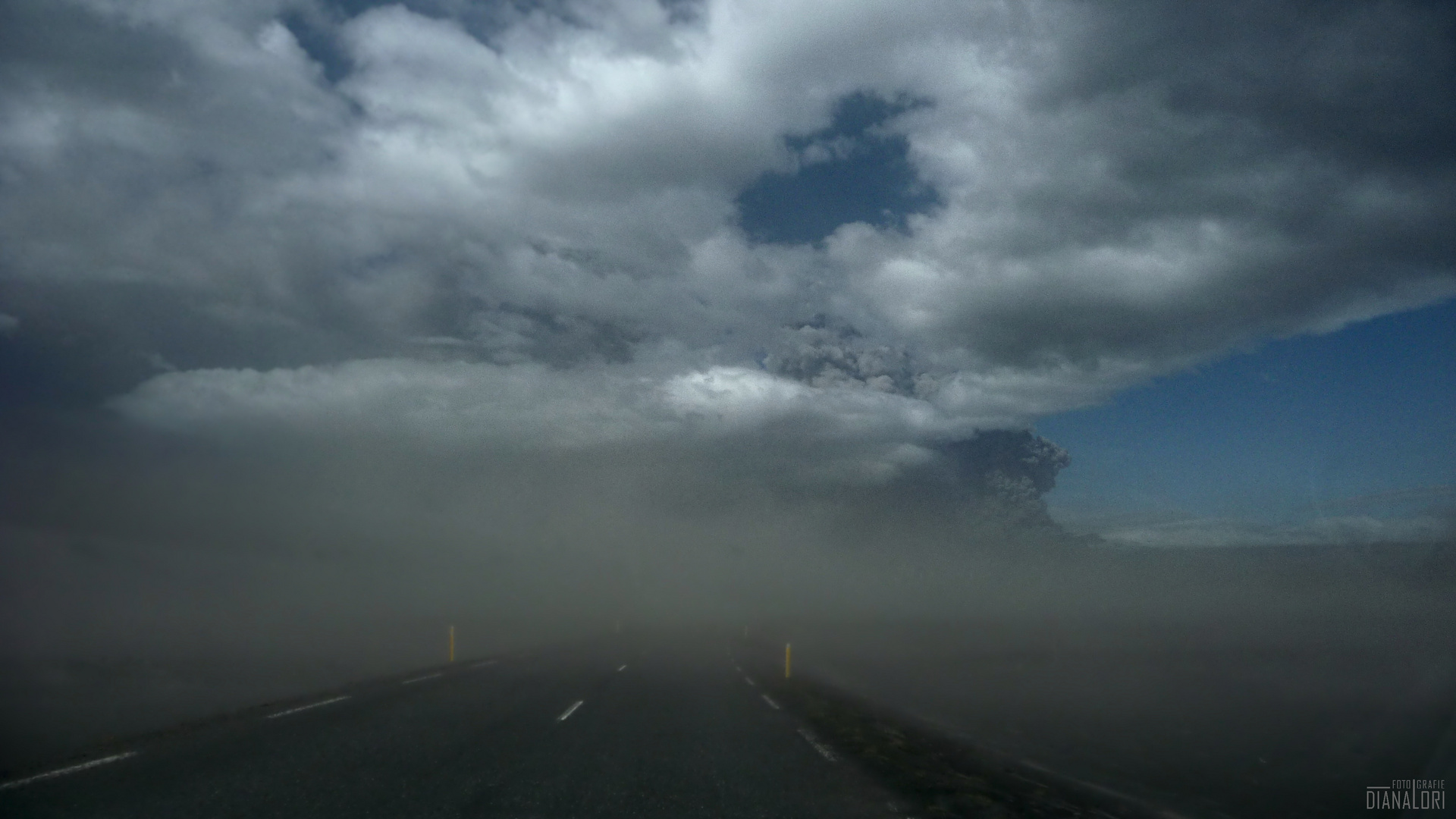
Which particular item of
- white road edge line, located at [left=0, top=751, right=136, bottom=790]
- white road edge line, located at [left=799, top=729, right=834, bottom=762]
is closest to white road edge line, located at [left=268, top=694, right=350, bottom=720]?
white road edge line, located at [left=0, top=751, right=136, bottom=790]

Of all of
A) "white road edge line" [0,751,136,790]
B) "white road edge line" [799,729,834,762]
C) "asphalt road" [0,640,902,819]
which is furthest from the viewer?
"white road edge line" [799,729,834,762]

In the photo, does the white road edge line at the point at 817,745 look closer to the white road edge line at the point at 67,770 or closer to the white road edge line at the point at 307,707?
the white road edge line at the point at 307,707

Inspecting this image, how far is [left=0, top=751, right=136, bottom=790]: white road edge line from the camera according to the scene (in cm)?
916

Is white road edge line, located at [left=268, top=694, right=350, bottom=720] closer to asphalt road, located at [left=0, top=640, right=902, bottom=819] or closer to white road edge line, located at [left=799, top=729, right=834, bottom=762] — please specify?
asphalt road, located at [left=0, top=640, right=902, bottom=819]

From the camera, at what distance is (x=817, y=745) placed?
1394cm

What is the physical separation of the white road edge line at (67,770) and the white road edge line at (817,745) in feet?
32.9

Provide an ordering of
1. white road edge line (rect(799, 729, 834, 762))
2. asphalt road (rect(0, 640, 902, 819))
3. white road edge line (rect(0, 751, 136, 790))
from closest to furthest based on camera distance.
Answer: asphalt road (rect(0, 640, 902, 819))
white road edge line (rect(0, 751, 136, 790))
white road edge line (rect(799, 729, 834, 762))

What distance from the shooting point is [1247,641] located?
61.6 metres

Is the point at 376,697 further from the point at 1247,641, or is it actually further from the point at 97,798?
the point at 1247,641

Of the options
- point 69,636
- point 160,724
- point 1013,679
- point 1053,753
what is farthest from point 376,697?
point 69,636

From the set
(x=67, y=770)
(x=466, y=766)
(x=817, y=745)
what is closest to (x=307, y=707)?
(x=67, y=770)

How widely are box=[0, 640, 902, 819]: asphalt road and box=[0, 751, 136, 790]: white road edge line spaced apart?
0.11 ft

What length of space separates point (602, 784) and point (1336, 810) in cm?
996

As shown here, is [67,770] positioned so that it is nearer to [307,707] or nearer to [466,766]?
[466,766]
